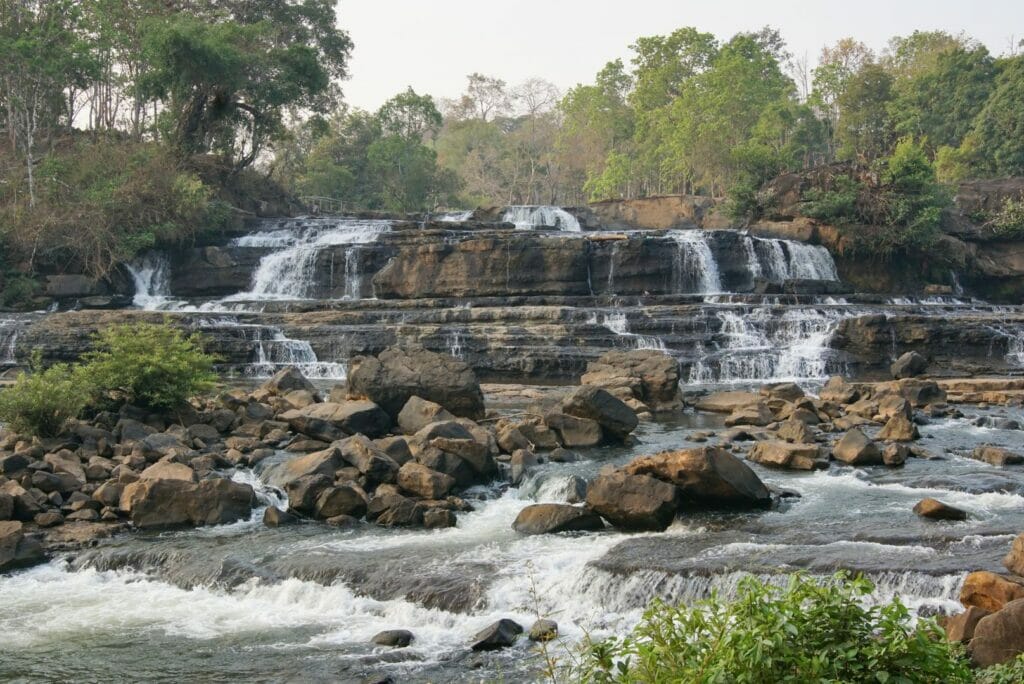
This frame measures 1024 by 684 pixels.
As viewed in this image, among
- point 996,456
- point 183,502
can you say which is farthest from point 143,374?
point 996,456

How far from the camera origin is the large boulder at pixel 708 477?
989cm

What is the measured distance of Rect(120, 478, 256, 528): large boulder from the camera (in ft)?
33.6

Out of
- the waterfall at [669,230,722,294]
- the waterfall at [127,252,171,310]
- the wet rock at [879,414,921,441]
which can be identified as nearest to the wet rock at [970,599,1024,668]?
the wet rock at [879,414,921,441]

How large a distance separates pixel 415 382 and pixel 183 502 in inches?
188

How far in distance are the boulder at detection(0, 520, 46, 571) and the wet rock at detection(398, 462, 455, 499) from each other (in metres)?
3.70

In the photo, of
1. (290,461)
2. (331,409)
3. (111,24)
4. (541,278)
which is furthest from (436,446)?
(111,24)

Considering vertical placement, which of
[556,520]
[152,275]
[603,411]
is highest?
[152,275]

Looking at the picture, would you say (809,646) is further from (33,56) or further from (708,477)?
(33,56)

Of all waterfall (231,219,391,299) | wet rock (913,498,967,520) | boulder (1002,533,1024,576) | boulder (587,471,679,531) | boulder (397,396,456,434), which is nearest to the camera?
boulder (1002,533,1024,576)

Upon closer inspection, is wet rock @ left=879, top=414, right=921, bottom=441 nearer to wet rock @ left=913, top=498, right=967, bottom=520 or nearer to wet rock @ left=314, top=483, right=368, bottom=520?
wet rock @ left=913, top=498, right=967, bottom=520

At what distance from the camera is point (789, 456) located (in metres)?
12.3

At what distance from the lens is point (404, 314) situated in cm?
2414

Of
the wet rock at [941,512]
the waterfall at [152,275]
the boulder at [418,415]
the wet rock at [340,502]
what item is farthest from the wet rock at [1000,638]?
the waterfall at [152,275]

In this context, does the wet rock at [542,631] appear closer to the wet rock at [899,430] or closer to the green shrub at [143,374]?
the wet rock at [899,430]
